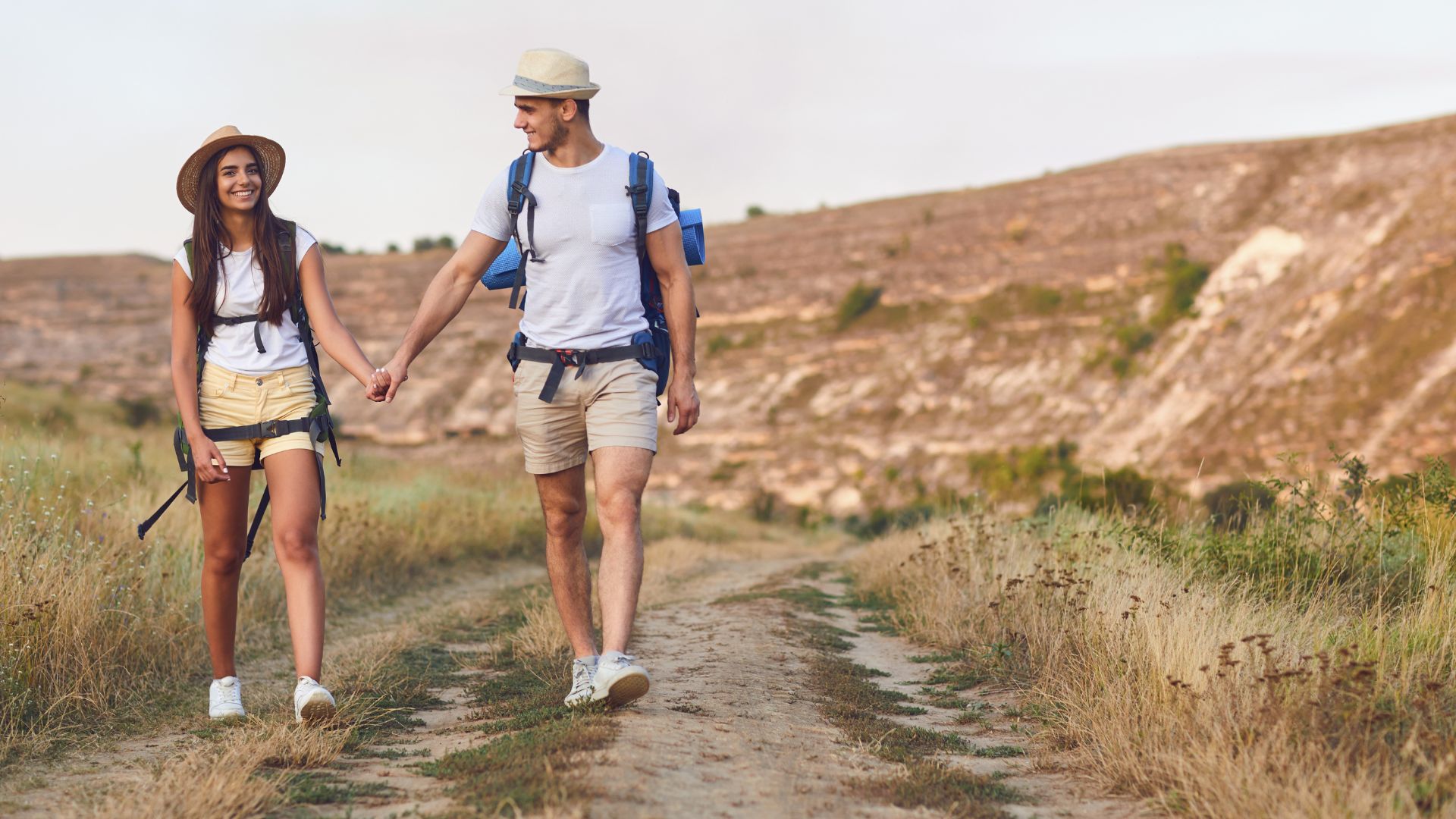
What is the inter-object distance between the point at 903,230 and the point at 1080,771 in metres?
52.2

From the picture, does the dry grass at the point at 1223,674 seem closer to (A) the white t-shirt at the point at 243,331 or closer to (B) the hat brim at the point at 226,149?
(A) the white t-shirt at the point at 243,331

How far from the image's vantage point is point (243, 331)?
209 inches

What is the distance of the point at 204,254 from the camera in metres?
5.25

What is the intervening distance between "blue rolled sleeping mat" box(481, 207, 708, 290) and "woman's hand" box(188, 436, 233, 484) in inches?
55.3

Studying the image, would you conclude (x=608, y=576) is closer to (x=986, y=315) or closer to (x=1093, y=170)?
(x=986, y=315)

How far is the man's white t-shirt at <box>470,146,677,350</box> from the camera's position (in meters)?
5.06

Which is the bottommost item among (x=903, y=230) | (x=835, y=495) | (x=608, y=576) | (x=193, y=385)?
(x=835, y=495)

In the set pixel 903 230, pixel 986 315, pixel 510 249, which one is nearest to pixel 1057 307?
pixel 986 315

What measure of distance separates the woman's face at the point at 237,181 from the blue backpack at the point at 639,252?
1.09 meters

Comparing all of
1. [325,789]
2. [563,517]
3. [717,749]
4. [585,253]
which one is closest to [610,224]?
[585,253]

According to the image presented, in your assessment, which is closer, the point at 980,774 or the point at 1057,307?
the point at 980,774

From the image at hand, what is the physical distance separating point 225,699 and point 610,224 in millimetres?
2865

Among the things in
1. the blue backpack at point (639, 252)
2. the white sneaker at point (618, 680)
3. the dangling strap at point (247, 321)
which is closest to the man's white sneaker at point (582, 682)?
the white sneaker at point (618, 680)

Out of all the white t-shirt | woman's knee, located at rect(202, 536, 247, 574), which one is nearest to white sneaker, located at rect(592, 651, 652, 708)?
woman's knee, located at rect(202, 536, 247, 574)
